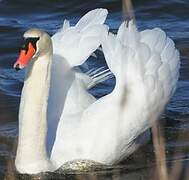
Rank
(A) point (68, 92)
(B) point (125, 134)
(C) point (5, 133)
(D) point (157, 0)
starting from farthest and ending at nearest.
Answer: (D) point (157, 0) < (C) point (5, 133) < (A) point (68, 92) < (B) point (125, 134)

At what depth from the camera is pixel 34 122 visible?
6977mm

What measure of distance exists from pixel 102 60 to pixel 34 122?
3.47 metres

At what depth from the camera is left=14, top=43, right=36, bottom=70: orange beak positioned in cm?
618

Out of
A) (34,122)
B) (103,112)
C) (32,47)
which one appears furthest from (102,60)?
(32,47)

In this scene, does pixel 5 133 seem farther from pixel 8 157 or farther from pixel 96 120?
pixel 96 120

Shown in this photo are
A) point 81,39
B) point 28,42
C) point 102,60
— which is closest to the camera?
point 28,42

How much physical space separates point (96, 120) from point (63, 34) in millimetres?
1140

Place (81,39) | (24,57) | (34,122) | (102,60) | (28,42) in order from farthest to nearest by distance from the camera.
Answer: (102,60) → (81,39) → (34,122) → (28,42) → (24,57)

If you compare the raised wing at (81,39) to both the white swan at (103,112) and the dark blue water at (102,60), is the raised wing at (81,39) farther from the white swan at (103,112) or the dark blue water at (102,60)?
the dark blue water at (102,60)

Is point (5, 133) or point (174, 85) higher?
point (174, 85)

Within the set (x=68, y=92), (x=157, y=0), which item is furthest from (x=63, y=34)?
(x=157, y=0)

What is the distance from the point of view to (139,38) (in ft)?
23.9

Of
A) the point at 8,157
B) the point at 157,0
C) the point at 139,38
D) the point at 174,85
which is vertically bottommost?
the point at 157,0

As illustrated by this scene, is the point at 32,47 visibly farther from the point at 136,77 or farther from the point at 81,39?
the point at 81,39
